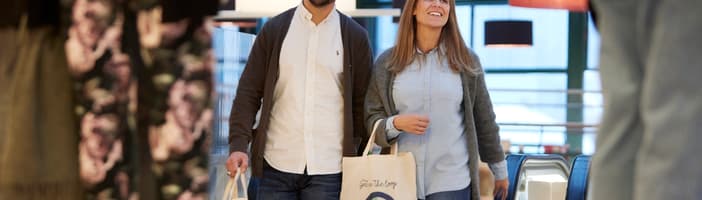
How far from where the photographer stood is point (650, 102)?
52.0 inches

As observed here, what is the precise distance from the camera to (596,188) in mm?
1411

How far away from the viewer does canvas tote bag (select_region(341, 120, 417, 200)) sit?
10.9 feet

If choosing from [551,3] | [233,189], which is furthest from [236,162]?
[551,3]

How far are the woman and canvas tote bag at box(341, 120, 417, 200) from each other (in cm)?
6

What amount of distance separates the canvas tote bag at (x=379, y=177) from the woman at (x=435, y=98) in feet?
0.19

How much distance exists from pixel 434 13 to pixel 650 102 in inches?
84.3

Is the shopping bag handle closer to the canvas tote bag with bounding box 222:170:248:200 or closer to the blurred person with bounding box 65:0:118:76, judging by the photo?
the canvas tote bag with bounding box 222:170:248:200

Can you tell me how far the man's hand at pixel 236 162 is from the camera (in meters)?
3.32

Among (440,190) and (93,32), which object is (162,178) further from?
(440,190)

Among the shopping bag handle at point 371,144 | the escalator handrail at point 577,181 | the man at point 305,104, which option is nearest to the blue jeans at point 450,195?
the shopping bag handle at point 371,144

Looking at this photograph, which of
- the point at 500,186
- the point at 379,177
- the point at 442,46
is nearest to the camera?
the point at 379,177

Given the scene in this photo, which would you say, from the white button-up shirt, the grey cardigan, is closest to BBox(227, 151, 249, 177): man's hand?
the white button-up shirt

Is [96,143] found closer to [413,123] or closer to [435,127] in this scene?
[413,123]

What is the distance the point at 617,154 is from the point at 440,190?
2023mm
